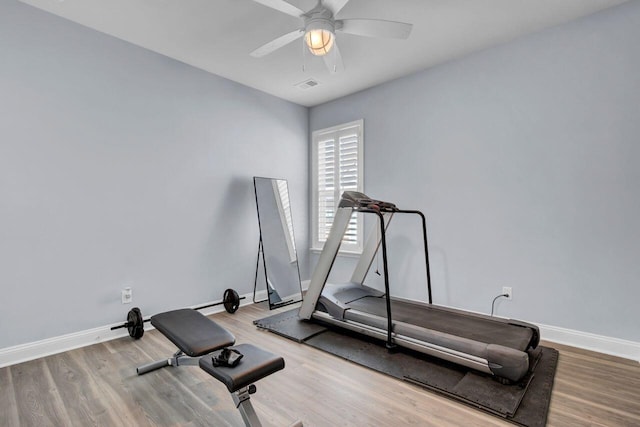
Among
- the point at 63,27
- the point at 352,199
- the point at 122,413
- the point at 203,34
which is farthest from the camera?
the point at 352,199

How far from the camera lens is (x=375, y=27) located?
88.0 inches

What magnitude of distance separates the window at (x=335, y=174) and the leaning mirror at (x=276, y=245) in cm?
55

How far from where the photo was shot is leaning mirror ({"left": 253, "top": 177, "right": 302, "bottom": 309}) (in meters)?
4.15

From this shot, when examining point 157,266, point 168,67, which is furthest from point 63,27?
point 157,266

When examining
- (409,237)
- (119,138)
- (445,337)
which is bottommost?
(445,337)

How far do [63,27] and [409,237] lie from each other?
3.97 m

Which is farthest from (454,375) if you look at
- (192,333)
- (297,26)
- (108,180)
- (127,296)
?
(108,180)

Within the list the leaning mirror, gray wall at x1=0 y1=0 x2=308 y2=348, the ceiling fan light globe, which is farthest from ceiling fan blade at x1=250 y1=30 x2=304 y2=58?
the leaning mirror

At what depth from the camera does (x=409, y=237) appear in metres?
3.89

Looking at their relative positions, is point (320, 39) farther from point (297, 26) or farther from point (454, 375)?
point (454, 375)

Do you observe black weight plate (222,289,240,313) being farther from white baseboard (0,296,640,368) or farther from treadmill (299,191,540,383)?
white baseboard (0,296,640,368)

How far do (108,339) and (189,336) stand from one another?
61.0 inches

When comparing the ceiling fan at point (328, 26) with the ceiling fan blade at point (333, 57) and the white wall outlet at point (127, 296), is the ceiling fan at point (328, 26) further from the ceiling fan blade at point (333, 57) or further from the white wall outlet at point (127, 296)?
the white wall outlet at point (127, 296)

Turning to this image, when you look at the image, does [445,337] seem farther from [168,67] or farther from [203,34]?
[168,67]
